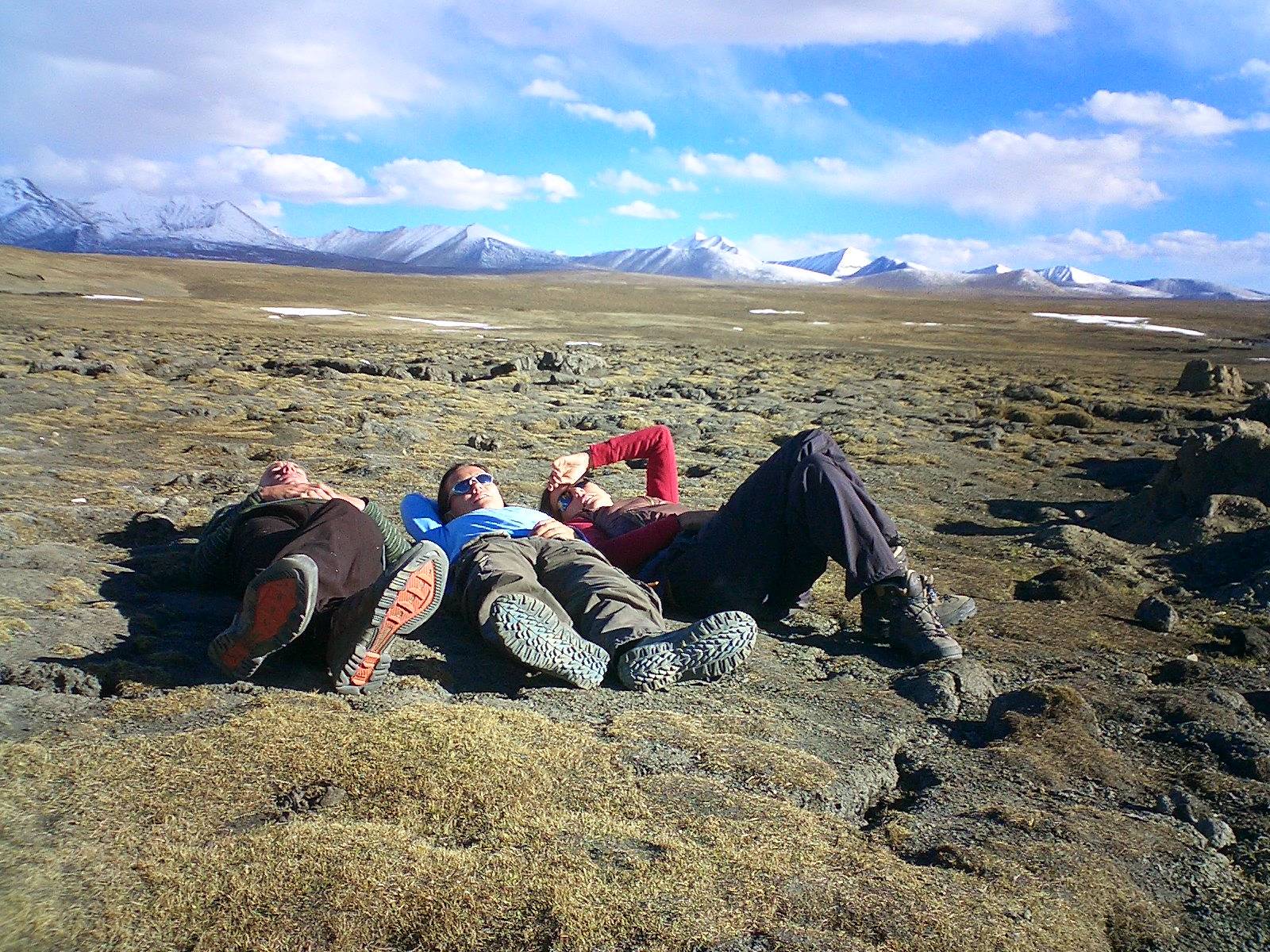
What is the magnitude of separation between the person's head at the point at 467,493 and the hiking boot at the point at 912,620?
6.70 ft

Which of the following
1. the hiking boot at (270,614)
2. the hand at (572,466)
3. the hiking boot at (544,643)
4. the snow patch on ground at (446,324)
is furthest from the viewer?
the snow patch on ground at (446,324)

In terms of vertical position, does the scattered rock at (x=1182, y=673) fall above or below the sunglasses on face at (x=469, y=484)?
below

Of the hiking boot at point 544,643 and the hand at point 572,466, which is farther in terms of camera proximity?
the hand at point 572,466

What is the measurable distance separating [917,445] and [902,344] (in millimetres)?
28193

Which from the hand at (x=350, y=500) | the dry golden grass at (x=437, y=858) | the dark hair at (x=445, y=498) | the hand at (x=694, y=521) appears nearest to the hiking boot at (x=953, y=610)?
the hand at (x=694, y=521)

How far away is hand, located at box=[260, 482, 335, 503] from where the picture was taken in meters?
4.49

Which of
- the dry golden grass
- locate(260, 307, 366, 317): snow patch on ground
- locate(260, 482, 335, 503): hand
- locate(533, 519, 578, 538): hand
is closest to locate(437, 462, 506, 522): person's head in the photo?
locate(533, 519, 578, 538): hand

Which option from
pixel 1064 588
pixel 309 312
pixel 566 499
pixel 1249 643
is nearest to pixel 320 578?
pixel 566 499

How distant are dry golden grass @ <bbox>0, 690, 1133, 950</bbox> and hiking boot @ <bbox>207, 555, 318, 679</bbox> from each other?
0.90 ft

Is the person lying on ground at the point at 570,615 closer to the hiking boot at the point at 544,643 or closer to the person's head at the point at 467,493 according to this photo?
the hiking boot at the point at 544,643

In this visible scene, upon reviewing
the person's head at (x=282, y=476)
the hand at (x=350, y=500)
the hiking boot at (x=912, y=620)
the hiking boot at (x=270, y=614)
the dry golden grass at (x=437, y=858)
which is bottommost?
the dry golden grass at (x=437, y=858)

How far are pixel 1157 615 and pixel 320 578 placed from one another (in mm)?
4686

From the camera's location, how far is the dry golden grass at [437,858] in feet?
7.20

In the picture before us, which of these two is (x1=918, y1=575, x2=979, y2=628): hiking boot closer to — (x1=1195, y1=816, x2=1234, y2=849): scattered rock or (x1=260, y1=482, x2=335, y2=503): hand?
(x1=1195, y1=816, x2=1234, y2=849): scattered rock
